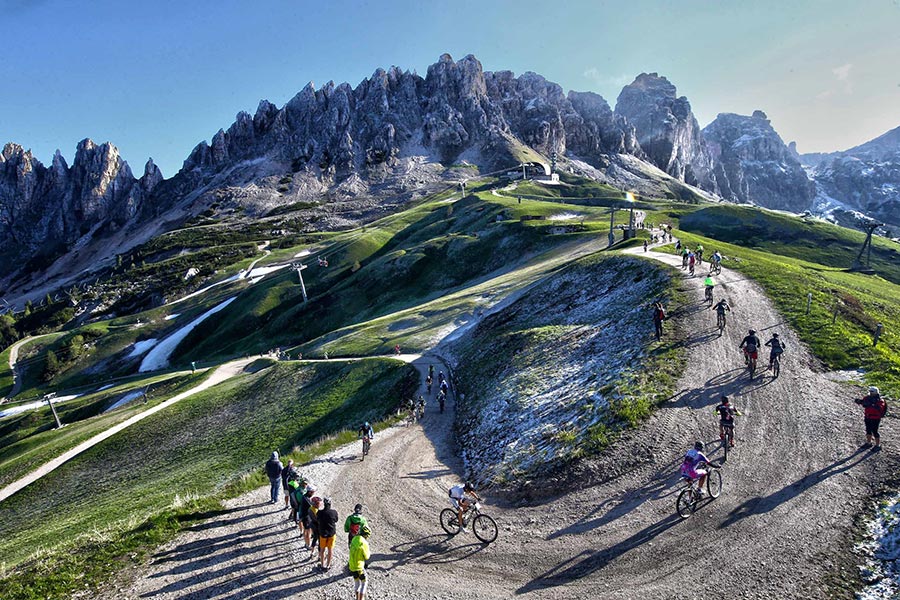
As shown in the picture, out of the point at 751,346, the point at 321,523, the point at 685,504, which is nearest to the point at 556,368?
the point at 751,346

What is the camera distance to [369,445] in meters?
29.0

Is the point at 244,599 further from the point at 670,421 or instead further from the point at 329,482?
the point at 670,421

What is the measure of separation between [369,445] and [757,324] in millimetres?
27347

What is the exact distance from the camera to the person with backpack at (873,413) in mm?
18516

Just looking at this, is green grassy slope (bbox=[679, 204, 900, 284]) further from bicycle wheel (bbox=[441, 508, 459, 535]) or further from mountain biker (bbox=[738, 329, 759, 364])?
bicycle wheel (bbox=[441, 508, 459, 535])

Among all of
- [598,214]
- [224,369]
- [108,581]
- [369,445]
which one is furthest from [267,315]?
[108,581]

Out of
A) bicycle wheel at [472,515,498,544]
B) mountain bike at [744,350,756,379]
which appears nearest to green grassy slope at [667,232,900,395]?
mountain bike at [744,350,756,379]

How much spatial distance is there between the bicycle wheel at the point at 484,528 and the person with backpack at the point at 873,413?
1562 cm

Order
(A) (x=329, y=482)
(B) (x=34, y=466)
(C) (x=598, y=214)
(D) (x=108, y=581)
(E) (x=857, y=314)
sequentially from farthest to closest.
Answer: (C) (x=598, y=214)
(B) (x=34, y=466)
(E) (x=857, y=314)
(A) (x=329, y=482)
(D) (x=108, y=581)

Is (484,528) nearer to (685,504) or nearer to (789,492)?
(685,504)

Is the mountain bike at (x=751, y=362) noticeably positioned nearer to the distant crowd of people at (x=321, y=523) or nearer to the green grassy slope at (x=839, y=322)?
the green grassy slope at (x=839, y=322)

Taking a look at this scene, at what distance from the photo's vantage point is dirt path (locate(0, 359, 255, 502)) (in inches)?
1861

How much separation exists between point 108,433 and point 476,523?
5497cm

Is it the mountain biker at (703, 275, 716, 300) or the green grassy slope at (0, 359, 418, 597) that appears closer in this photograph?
the green grassy slope at (0, 359, 418, 597)
